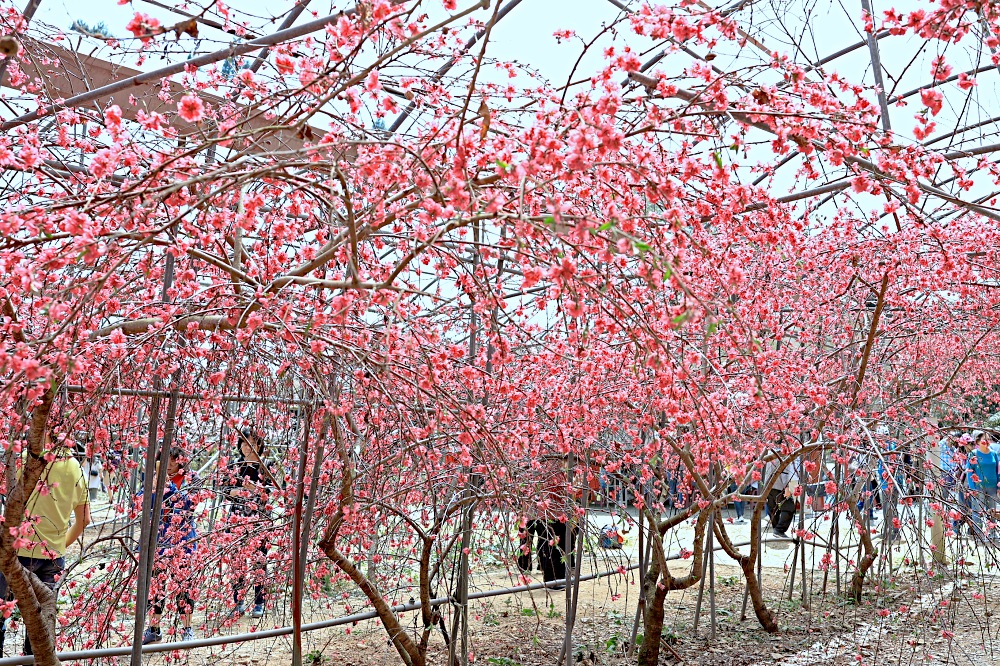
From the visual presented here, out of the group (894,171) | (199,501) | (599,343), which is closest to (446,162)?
(894,171)

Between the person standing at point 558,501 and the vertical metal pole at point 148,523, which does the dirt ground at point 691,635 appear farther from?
the vertical metal pole at point 148,523

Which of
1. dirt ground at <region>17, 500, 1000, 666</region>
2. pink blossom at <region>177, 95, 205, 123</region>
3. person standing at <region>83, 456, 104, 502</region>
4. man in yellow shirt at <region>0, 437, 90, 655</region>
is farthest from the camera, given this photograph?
dirt ground at <region>17, 500, 1000, 666</region>

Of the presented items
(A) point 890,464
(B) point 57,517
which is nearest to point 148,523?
(B) point 57,517

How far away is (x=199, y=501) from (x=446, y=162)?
8.80ft

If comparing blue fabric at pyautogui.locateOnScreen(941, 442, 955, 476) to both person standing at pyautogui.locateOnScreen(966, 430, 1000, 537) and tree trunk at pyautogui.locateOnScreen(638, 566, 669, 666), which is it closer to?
person standing at pyautogui.locateOnScreen(966, 430, 1000, 537)

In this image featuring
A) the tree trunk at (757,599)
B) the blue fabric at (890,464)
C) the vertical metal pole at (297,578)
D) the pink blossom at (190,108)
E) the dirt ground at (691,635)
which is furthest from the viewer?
the tree trunk at (757,599)

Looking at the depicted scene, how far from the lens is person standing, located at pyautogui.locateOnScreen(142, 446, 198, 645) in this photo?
389 cm

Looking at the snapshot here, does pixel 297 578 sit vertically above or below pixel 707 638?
above

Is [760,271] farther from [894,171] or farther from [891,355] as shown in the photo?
[894,171]

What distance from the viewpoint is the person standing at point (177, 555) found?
389 cm

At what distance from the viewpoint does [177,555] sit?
4008 mm

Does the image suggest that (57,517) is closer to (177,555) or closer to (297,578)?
(177,555)

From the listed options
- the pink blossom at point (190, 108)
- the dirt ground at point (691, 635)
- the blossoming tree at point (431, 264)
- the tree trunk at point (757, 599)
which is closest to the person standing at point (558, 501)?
the blossoming tree at point (431, 264)

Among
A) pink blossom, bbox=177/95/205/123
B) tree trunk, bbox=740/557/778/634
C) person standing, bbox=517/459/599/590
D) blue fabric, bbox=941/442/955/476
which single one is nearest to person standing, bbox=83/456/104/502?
pink blossom, bbox=177/95/205/123
